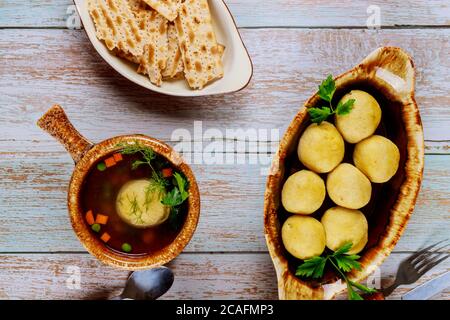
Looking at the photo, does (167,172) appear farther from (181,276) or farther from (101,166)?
(181,276)

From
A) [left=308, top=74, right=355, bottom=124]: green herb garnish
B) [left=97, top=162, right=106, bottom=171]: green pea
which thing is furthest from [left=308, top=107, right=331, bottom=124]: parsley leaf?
[left=97, top=162, right=106, bottom=171]: green pea

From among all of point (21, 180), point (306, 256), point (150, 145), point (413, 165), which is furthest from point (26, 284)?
point (413, 165)

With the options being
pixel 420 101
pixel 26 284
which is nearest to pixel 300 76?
pixel 420 101

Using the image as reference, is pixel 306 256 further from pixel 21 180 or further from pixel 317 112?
pixel 21 180
